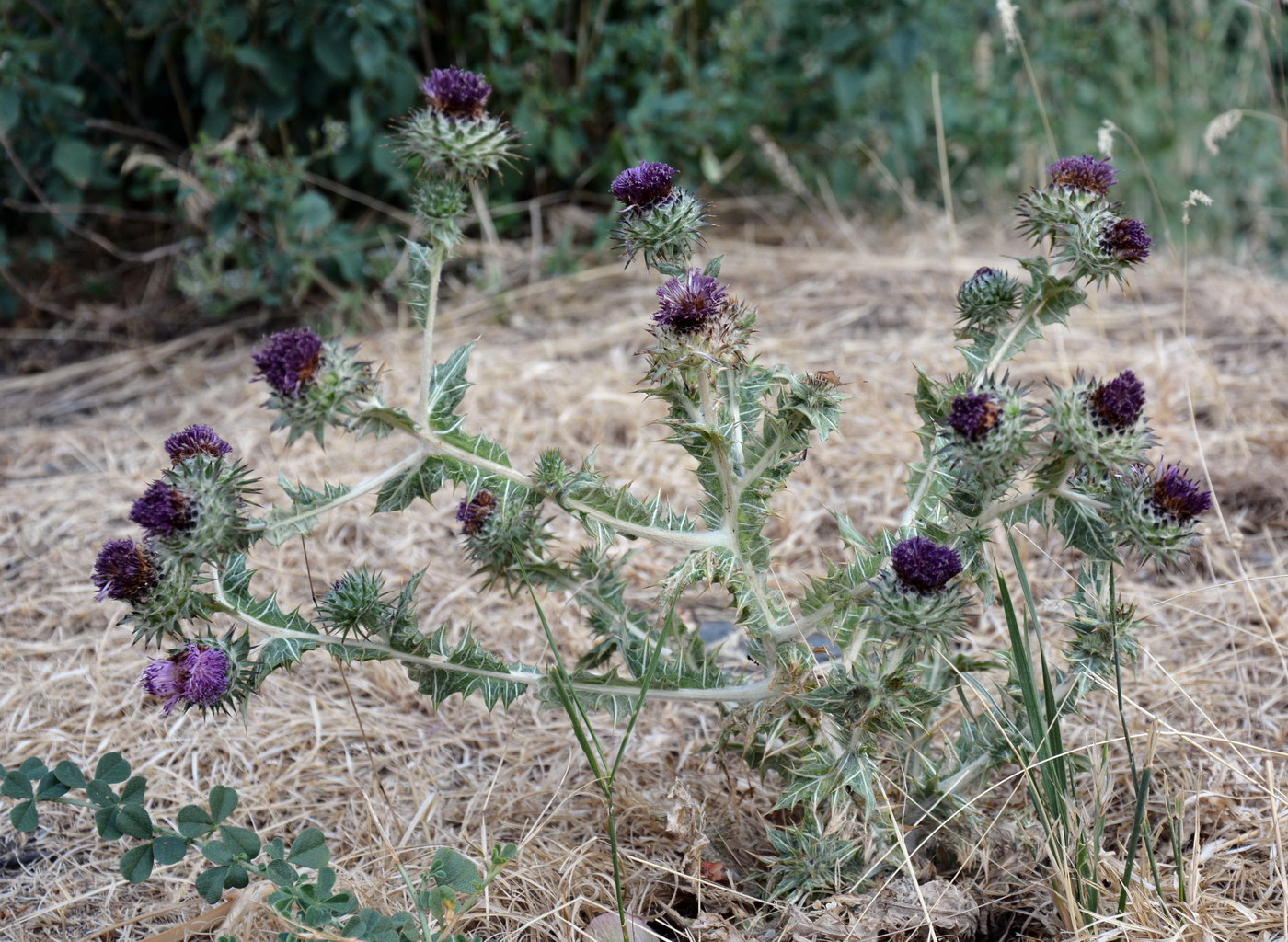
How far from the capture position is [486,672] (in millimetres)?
1618

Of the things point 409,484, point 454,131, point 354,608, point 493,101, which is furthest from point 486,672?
point 493,101

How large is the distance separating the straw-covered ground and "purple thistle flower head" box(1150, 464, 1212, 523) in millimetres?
344

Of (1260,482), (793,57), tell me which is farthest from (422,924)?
(793,57)

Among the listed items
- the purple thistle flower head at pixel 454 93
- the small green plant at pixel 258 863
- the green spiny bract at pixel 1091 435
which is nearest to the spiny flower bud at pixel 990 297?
the green spiny bract at pixel 1091 435

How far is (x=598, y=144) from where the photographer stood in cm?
468

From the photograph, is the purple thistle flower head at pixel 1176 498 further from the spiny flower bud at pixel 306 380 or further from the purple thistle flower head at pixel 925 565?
the spiny flower bud at pixel 306 380

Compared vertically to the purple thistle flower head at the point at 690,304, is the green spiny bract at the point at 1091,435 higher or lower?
lower

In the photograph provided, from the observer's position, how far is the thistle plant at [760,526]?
135 cm

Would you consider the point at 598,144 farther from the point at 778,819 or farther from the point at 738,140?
the point at 778,819

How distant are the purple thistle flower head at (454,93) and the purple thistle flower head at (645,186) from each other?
0.22 m

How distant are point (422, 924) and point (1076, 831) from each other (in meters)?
0.90

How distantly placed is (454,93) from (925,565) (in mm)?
899

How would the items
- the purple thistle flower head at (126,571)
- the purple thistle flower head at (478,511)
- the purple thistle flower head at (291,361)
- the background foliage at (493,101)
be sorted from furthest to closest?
1. the background foliage at (493,101)
2. the purple thistle flower head at (478,511)
3. the purple thistle flower head at (126,571)
4. the purple thistle flower head at (291,361)

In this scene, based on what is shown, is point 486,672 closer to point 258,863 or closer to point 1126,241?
point 258,863
